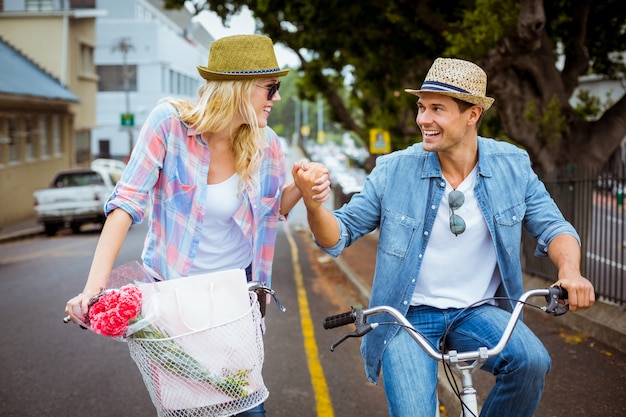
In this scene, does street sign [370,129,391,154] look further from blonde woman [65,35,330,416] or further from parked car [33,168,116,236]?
blonde woman [65,35,330,416]

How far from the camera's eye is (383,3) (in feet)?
43.1

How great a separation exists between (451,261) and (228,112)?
1.15 m

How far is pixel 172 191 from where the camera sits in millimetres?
3291

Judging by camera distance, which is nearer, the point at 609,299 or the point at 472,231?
the point at 472,231

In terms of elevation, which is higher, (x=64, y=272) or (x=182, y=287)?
(x=182, y=287)

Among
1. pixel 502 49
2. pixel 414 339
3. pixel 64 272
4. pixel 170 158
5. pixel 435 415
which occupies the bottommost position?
pixel 64 272

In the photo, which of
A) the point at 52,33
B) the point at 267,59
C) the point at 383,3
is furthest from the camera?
the point at 52,33

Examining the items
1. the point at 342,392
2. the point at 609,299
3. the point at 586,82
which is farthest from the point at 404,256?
the point at 586,82

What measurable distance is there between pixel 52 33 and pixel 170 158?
33.7 m

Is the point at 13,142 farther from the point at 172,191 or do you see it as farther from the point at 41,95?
the point at 172,191

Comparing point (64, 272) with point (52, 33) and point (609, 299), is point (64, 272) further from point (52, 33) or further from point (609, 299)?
point (52, 33)

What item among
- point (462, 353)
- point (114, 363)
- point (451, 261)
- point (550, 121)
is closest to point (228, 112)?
point (451, 261)

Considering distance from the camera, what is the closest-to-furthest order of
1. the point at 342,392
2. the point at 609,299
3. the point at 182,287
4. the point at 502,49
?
the point at 182,287, the point at 342,392, the point at 609,299, the point at 502,49

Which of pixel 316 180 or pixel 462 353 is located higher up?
pixel 316 180
